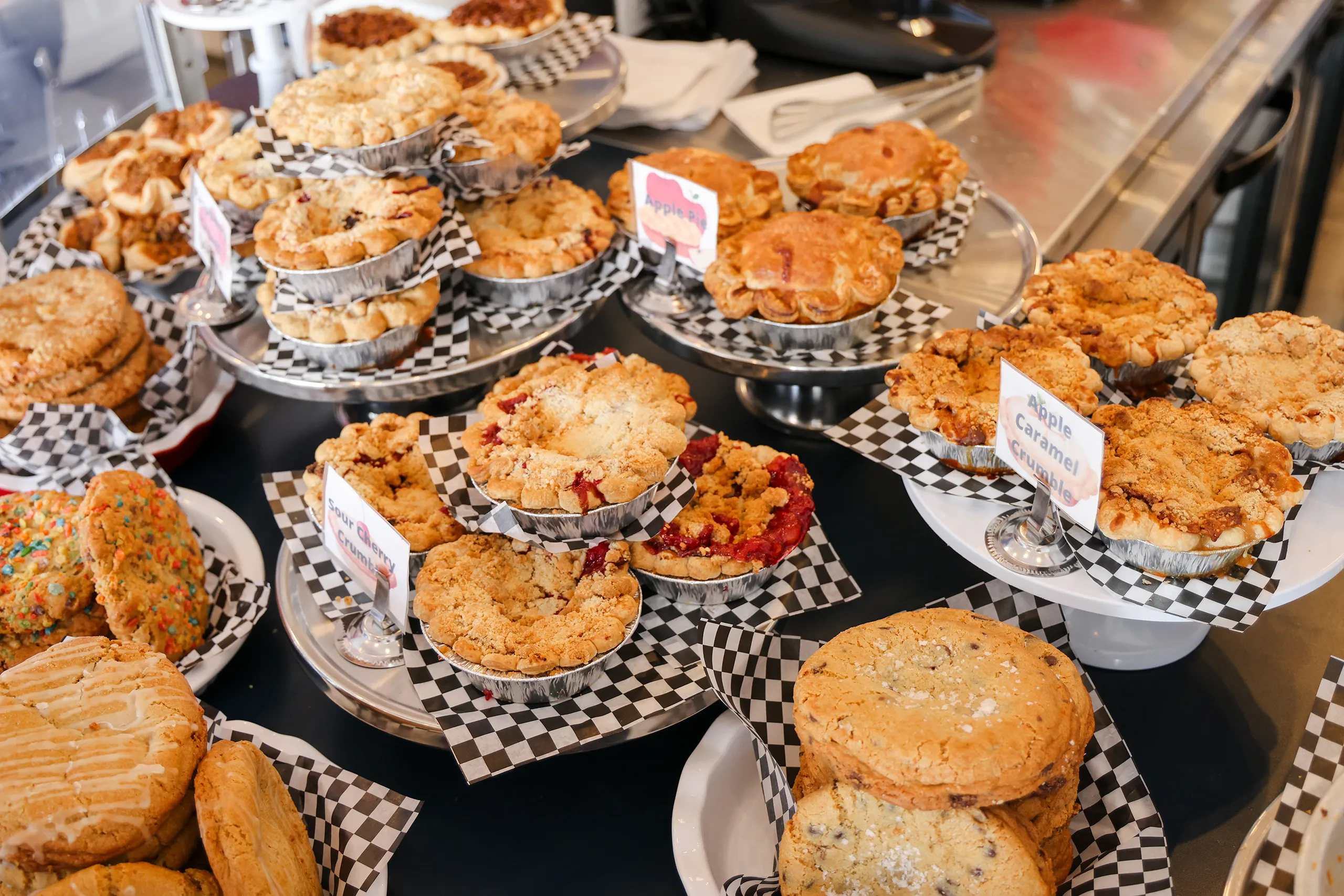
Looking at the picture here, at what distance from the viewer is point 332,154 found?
9.29ft

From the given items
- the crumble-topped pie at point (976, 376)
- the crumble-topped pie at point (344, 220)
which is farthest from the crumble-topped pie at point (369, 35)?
the crumble-topped pie at point (976, 376)

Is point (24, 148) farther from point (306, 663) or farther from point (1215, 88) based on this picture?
point (1215, 88)

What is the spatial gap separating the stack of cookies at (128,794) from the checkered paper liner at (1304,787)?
1.54 metres

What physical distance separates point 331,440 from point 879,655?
4.65 feet

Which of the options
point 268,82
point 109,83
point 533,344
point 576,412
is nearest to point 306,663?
point 576,412

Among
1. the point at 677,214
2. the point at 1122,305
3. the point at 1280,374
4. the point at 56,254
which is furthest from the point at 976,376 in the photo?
the point at 56,254

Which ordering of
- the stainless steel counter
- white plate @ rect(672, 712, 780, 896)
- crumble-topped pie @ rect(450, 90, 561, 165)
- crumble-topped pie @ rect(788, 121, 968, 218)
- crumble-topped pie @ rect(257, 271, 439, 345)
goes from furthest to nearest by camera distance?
the stainless steel counter < crumble-topped pie @ rect(788, 121, 968, 218) < crumble-topped pie @ rect(450, 90, 561, 165) < crumble-topped pie @ rect(257, 271, 439, 345) < white plate @ rect(672, 712, 780, 896)

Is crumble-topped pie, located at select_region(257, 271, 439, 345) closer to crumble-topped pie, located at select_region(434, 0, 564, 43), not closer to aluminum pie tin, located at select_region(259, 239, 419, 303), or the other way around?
aluminum pie tin, located at select_region(259, 239, 419, 303)

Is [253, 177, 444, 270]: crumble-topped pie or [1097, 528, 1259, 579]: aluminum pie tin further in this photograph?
[253, 177, 444, 270]: crumble-topped pie

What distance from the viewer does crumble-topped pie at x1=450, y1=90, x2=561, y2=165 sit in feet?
9.81

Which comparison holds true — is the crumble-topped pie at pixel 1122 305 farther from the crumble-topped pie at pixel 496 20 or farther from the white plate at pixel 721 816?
the crumble-topped pie at pixel 496 20

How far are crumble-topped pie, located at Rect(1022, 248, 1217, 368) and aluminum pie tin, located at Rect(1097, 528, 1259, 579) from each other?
0.61 metres

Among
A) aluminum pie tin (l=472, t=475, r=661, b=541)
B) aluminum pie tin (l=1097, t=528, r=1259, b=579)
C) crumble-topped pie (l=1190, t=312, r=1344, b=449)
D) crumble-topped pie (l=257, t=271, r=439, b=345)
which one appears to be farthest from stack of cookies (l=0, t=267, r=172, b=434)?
crumble-topped pie (l=1190, t=312, r=1344, b=449)

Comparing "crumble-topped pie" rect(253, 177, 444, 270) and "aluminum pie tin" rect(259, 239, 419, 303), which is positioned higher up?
"crumble-topped pie" rect(253, 177, 444, 270)
